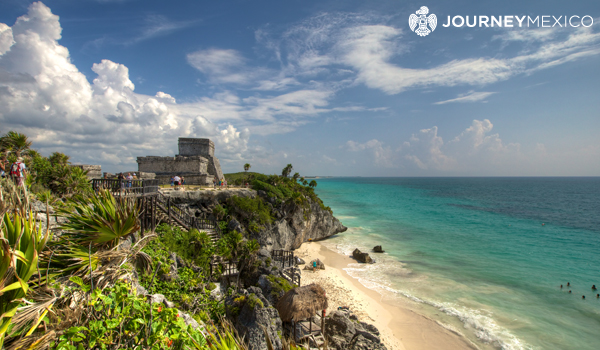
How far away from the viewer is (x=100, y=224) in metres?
4.15

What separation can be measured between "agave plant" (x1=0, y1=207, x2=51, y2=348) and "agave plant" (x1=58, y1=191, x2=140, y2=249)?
1363mm

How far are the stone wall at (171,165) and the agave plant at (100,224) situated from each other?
23.2 metres

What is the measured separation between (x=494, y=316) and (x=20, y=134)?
27.5 metres

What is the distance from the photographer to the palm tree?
12969 mm

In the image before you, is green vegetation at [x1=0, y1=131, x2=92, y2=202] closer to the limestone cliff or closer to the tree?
the limestone cliff

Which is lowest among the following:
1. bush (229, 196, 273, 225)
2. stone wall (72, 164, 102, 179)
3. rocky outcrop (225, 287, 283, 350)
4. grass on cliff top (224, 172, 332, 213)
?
rocky outcrop (225, 287, 283, 350)

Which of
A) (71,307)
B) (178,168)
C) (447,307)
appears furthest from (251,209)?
(71,307)

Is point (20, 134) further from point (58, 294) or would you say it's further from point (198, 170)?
point (58, 294)

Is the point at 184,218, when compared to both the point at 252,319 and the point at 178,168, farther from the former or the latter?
the point at 252,319

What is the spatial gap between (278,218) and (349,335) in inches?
567

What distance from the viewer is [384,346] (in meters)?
11.4

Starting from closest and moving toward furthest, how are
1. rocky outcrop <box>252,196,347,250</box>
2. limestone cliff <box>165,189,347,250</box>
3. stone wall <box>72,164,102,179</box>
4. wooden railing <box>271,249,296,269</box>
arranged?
stone wall <box>72,164,102,179</box> → wooden railing <box>271,249,296,269</box> → limestone cliff <box>165,189,347,250</box> → rocky outcrop <box>252,196,347,250</box>

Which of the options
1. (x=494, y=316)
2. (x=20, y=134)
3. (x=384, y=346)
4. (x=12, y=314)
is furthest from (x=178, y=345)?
(x=494, y=316)

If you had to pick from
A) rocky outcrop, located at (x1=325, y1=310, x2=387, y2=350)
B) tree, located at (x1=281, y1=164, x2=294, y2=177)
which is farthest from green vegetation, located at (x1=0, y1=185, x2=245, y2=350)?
tree, located at (x1=281, y1=164, x2=294, y2=177)
